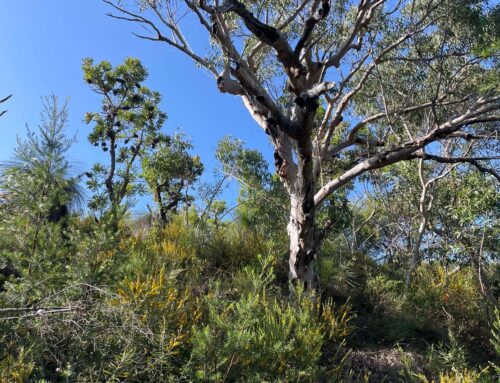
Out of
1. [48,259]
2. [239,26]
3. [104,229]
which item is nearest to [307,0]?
[239,26]

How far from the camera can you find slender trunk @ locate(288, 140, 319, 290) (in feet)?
23.6

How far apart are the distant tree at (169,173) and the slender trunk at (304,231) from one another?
5.72 m

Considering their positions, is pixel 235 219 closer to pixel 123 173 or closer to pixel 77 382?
pixel 123 173

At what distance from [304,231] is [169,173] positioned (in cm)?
628

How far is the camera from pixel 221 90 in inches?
306

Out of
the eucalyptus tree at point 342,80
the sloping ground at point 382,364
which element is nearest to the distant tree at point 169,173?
the eucalyptus tree at point 342,80

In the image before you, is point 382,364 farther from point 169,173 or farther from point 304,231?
point 169,173

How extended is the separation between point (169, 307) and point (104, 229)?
1.16 m

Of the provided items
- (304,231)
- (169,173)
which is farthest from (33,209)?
(169,173)

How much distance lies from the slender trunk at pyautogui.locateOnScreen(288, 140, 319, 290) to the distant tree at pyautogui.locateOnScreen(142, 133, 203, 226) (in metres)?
5.72

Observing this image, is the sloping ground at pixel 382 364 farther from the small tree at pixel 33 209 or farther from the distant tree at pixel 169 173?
the distant tree at pixel 169 173

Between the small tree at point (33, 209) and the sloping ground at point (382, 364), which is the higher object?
the small tree at point (33, 209)

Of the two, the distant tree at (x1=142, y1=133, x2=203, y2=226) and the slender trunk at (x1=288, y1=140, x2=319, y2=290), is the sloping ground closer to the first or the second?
the slender trunk at (x1=288, y1=140, x2=319, y2=290)

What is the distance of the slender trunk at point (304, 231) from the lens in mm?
7188
